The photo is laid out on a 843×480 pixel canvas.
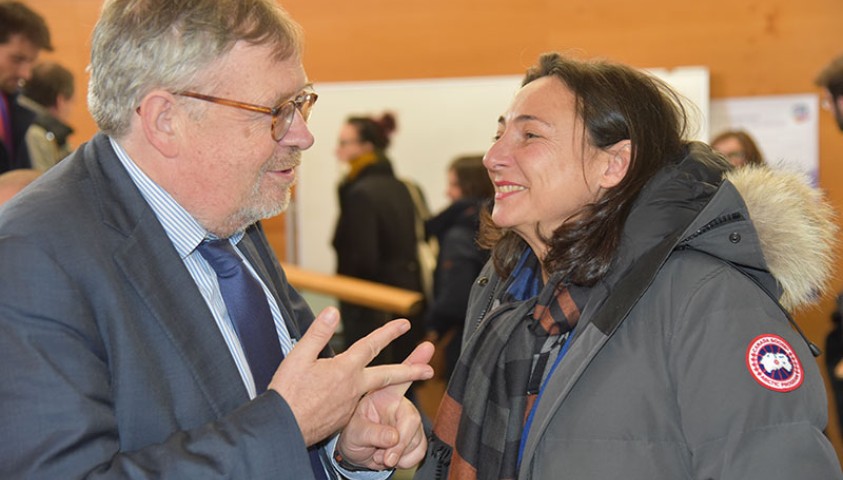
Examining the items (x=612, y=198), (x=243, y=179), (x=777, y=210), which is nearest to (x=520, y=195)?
(x=612, y=198)

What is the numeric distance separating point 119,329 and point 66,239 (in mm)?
154

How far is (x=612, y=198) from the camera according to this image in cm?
192

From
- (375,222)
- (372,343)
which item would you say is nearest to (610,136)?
(372,343)

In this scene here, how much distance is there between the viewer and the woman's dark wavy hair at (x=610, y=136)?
6.17 feet

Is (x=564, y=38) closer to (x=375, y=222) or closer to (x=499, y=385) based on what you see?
(x=375, y=222)

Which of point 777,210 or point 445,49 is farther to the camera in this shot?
point 445,49

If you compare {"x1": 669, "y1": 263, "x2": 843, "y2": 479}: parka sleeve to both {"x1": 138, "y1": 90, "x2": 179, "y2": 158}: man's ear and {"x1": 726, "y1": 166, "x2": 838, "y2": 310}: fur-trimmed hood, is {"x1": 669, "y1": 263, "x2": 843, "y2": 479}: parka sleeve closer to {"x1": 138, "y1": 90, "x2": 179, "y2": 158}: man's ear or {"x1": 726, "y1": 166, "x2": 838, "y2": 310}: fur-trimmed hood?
{"x1": 726, "y1": 166, "x2": 838, "y2": 310}: fur-trimmed hood

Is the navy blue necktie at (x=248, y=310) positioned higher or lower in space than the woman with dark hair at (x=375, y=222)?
higher

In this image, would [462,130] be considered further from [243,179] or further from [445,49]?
[243,179]

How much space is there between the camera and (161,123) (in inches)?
61.1

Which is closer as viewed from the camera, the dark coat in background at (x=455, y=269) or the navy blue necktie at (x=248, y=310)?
the navy blue necktie at (x=248, y=310)

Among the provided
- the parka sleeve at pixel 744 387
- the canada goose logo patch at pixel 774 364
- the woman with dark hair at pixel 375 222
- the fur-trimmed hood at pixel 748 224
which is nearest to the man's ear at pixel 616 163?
the fur-trimmed hood at pixel 748 224

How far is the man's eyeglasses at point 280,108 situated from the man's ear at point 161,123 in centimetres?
3

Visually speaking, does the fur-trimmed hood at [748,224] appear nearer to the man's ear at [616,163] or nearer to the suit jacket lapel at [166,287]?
the man's ear at [616,163]
